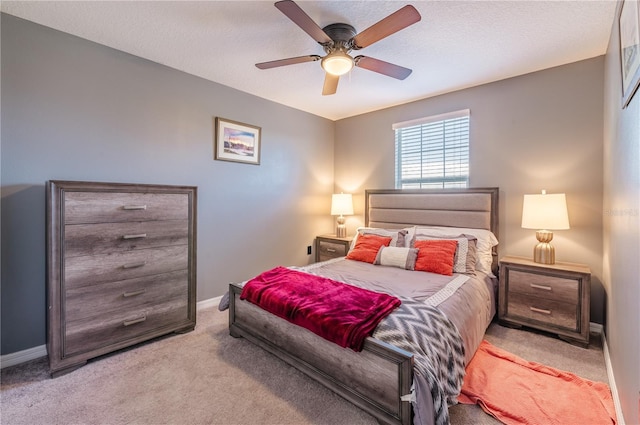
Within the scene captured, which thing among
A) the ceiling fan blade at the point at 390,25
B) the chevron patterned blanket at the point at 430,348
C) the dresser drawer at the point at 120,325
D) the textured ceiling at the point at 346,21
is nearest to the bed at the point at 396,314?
the chevron patterned blanket at the point at 430,348

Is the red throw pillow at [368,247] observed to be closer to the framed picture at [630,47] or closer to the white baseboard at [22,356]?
the framed picture at [630,47]

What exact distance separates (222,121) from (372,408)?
3072 mm

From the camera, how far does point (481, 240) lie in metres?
2.99

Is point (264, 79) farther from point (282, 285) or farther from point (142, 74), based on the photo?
point (282, 285)

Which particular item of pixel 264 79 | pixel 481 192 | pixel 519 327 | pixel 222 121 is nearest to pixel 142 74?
pixel 222 121

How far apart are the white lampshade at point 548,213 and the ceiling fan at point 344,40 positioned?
1.65 metres

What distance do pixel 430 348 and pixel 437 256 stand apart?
4.34 feet

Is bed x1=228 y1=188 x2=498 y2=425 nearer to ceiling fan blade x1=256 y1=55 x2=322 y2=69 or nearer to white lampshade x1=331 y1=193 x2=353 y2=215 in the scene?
white lampshade x1=331 y1=193 x2=353 y2=215

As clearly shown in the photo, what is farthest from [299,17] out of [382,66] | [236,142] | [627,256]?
[627,256]

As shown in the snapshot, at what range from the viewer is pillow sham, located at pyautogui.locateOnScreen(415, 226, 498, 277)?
2865mm

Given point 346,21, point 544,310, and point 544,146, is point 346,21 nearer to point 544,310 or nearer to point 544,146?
point 544,146

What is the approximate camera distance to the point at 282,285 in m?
2.28

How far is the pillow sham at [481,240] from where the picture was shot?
9.40ft

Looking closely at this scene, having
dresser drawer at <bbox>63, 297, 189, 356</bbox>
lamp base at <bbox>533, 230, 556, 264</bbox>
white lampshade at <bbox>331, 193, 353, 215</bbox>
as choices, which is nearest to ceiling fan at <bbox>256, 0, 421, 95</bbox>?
white lampshade at <bbox>331, 193, 353, 215</bbox>
